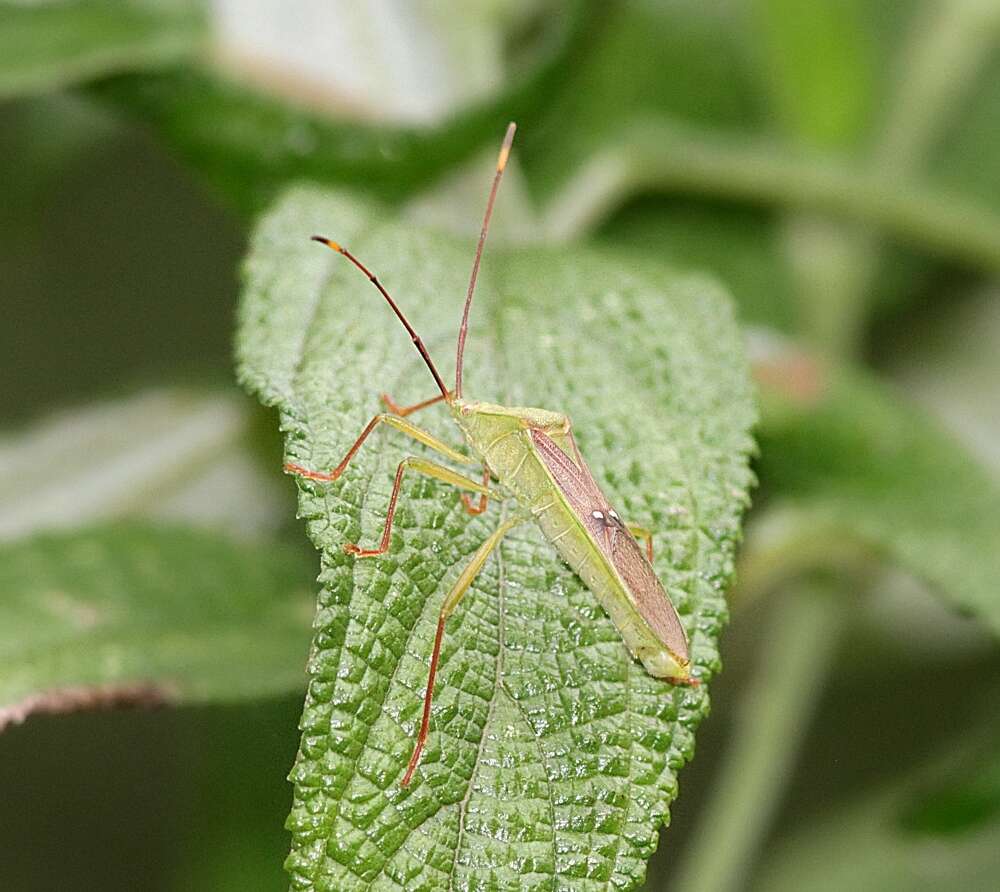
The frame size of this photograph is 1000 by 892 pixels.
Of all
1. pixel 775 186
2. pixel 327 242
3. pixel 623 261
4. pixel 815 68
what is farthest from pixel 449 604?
pixel 815 68

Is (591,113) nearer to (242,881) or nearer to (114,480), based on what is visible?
(114,480)

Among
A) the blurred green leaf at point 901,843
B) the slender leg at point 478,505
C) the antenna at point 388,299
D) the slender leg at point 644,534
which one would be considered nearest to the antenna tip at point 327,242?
the antenna at point 388,299

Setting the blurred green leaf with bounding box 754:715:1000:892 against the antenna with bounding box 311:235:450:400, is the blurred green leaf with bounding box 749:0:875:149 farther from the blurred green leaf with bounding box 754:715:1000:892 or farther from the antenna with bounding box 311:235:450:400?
the antenna with bounding box 311:235:450:400

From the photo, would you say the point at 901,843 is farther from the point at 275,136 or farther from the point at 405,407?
the point at 275,136

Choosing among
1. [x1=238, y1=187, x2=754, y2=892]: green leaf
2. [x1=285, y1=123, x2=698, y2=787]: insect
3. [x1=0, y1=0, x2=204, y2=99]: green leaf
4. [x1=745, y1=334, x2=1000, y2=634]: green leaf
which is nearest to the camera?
[x1=238, y1=187, x2=754, y2=892]: green leaf

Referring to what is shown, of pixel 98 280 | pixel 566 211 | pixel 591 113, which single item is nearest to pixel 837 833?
pixel 566 211

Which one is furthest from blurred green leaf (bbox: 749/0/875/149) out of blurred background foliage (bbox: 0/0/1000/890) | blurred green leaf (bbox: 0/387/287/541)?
blurred green leaf (bbox: 0/387/287/541)

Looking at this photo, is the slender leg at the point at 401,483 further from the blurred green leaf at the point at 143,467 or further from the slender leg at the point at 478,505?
the blurred green leaf at the point at 143,467

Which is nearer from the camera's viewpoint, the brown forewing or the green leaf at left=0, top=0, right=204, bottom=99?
the brown forewing
